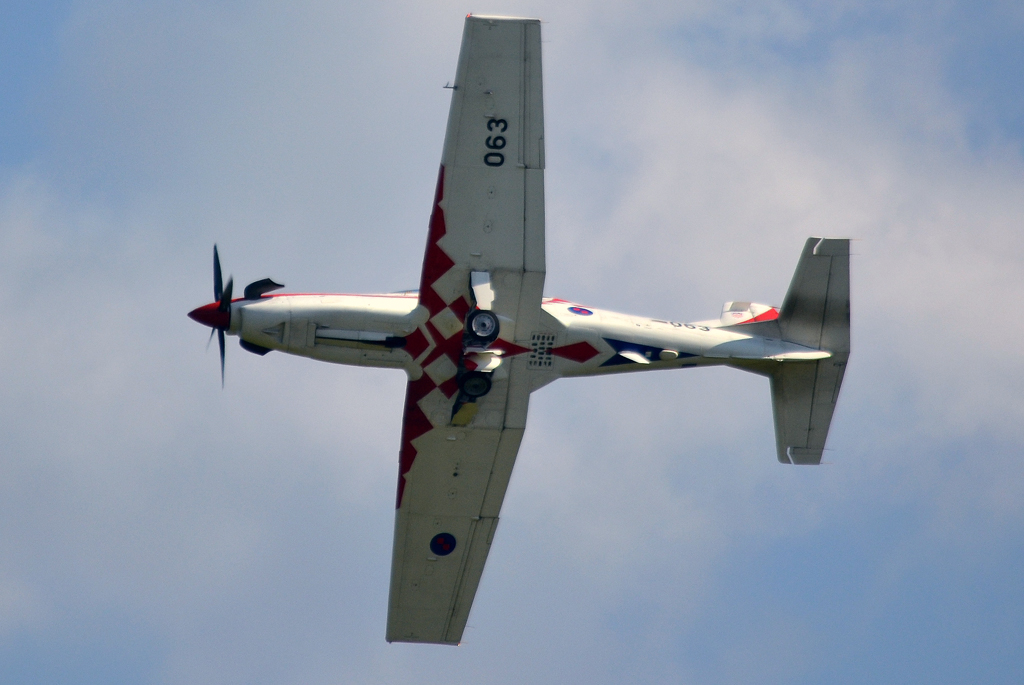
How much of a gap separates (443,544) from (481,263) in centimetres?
687

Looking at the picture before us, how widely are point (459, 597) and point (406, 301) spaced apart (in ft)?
25.2

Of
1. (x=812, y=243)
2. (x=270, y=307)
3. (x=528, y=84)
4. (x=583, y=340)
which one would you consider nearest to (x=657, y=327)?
(x=583, y=340)

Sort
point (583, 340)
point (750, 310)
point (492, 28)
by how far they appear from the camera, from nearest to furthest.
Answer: point (492, 28), point (583, 340), point (750, 310)

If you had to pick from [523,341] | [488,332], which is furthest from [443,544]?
[488,332]

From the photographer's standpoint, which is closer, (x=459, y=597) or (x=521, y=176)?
(x=521, y=176)

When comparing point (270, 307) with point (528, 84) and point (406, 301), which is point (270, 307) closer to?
point (406, 301)

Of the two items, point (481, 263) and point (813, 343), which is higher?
point (481, 263)

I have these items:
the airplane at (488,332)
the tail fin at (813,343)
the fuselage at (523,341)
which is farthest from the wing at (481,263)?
the tail fin at (813,343)

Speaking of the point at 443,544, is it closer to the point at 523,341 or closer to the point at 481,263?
the point at 523,341

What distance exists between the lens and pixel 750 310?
30203 millimetres

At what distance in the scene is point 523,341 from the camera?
2800cm

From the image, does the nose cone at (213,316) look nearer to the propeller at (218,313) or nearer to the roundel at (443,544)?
the propeller at (218,313)

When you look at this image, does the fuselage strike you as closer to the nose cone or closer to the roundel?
the nose cone

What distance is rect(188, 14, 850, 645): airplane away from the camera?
1049 inches
